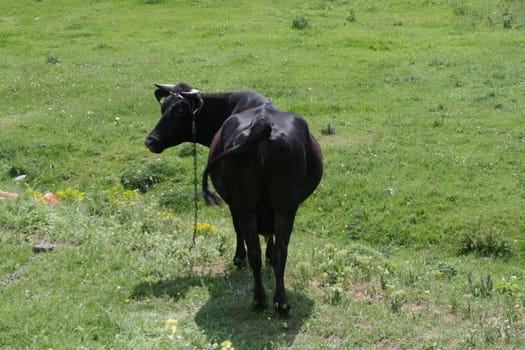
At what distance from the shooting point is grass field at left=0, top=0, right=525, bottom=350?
808cm

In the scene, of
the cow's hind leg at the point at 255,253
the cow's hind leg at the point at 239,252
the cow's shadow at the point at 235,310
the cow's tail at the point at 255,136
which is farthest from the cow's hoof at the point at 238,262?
the cow's tail at the point at 255,136

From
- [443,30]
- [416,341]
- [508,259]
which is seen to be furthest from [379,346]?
[443,30]

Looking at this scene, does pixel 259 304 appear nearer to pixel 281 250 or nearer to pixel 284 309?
pixel 284 309

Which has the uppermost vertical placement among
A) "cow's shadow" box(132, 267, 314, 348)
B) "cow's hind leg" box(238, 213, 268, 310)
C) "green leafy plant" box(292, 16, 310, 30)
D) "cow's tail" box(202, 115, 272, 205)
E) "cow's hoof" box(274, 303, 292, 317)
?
"cow's tail" box(202, 115, 272, 205)

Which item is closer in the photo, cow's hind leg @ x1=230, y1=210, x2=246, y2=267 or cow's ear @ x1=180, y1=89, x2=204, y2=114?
cow's hind leg @ x1=230, y1=210, x2=246, y2=267

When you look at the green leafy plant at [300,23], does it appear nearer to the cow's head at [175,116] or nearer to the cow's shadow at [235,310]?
the cow's head at [175,116]

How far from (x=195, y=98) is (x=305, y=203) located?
528 cm

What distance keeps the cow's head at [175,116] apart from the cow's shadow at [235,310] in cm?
205

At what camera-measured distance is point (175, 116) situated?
34.3 feet

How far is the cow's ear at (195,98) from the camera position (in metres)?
10.2

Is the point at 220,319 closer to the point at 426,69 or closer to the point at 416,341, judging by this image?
the point at 416,341

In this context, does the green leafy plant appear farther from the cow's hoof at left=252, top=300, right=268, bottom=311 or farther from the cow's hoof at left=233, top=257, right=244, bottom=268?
the cow's hoof at left=252, top=300, right=268, bottom=311

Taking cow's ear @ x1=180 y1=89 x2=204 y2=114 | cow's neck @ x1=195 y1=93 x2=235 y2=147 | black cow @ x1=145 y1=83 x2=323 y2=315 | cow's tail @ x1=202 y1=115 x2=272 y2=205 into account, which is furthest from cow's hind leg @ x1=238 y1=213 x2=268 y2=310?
cow's neck @ x1=195 y1=93 x2=235 y2=147

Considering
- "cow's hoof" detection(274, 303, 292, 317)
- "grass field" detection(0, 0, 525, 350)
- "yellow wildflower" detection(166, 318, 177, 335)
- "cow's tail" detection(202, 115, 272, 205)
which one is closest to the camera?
"yellow wildflower" detection(166, 318, 177, 335)
